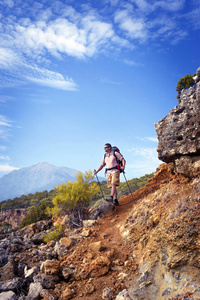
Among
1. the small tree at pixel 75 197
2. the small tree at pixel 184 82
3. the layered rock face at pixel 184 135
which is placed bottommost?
the small tree at pixel 75 197

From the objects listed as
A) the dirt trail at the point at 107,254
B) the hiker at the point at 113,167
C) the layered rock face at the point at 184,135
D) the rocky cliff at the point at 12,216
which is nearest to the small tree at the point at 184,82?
the hiker at the point at 113,167

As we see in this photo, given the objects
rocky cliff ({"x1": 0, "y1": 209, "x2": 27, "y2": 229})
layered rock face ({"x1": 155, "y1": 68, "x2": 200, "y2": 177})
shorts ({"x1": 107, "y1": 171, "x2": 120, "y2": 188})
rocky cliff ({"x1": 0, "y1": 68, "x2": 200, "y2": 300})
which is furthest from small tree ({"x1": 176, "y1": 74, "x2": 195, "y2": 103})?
rocky cliff ({"x1": 0, "y1": 209, "x2": 27, "y2": 229})

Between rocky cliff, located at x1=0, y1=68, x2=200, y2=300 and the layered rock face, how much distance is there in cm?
3

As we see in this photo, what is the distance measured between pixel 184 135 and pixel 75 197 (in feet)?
22.5

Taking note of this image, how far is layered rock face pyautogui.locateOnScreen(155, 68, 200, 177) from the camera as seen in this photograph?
6242mm

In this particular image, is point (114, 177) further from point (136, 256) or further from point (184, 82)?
point (184, 82)

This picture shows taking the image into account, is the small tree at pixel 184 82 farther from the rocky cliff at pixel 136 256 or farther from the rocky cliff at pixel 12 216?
the rocky cliff at pixel 12 216

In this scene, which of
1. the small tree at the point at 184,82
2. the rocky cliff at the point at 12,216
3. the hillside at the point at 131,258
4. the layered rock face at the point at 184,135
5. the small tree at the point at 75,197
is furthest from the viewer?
the rocky cliff at the point at 12,216

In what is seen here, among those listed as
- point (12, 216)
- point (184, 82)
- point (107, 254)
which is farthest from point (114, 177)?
point (12, 216)

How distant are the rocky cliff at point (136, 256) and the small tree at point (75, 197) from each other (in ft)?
8.80

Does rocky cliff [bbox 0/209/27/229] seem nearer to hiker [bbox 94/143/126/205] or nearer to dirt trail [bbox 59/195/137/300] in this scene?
hiker [bbox 94/143/126/205]

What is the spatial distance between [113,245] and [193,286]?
3.06 meters

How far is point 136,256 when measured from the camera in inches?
240

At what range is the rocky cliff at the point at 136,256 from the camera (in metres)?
4.76
